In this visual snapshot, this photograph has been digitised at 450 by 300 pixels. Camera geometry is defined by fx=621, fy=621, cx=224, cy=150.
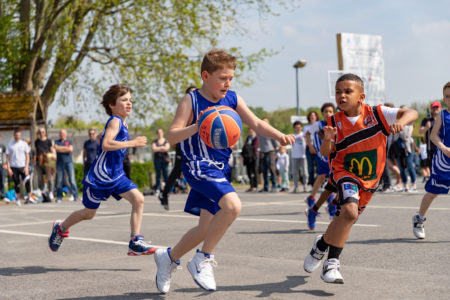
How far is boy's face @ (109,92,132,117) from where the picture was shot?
249 inches

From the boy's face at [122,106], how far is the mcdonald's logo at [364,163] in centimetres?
253

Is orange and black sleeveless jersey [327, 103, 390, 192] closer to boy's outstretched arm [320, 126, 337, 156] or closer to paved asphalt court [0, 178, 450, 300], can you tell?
boy's outstretched arm [320, 126, 337, 156]

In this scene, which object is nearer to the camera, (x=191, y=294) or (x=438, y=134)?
(x=191, y=294)

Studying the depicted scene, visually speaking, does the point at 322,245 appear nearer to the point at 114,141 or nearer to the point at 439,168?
the point at 114,141

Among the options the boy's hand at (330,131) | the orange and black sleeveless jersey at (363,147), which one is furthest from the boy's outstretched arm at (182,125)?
the orange and black sleeveless jersey at (363,147)

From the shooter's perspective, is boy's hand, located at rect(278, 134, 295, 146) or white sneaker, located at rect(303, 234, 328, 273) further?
white sneaker, located at rect(303, 234, 328, 273)

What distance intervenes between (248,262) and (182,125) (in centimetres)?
189

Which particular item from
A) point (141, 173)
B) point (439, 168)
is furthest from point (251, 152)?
point (439, 168)

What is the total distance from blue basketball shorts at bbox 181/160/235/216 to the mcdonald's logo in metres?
Result: 1.02

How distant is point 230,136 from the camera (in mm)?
4254

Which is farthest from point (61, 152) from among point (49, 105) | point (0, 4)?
point (0, 4)

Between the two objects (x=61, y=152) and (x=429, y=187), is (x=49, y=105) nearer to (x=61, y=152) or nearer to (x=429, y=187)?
(x=61, y=152)

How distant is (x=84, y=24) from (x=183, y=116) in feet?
60.5

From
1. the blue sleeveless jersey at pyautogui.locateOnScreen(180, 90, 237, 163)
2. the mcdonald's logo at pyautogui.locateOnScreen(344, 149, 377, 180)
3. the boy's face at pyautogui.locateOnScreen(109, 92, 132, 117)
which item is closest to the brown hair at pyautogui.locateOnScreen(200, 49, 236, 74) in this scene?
the blue sleeveless jersey at pyautogui.locateOnScreen(180, 90, 237, 163)
